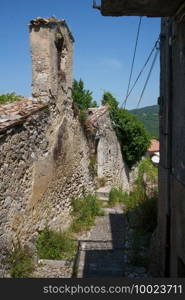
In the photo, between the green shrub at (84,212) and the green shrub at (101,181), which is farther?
the green shrub at (101,181)

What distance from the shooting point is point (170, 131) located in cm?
460

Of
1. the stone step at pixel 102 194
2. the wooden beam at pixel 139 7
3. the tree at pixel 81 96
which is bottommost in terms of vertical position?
the stone step at pixel 102 194

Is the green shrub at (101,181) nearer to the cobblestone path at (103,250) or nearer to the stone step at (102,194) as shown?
the stone step at (102,194)

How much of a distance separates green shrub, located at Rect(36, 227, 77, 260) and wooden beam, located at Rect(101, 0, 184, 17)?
4683 mm

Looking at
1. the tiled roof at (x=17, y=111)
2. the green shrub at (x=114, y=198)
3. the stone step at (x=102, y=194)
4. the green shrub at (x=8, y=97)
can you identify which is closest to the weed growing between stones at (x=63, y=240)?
the green shrub at (x=114, y=198)

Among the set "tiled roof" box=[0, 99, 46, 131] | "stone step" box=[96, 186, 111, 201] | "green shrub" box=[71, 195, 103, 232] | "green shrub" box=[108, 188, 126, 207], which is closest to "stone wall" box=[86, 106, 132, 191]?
"stone step" box=[96, 186, 111, 201]

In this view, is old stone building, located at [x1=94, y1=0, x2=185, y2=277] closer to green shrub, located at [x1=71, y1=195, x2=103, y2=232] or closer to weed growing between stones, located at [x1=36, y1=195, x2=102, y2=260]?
weed growing between stones, located at [x1=36, y1=195, x2=102, y2=260]

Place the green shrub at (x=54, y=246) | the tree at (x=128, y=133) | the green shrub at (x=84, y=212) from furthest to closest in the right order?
the tree at (x=128, y=133)
the green shrub at (x=84, y=212)
the green shrub at (x=54, y=246)

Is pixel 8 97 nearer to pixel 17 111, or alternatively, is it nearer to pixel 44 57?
pixel 44 57

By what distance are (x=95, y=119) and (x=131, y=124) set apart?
12.0ft

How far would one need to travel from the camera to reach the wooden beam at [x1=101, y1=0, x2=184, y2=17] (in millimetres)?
3244

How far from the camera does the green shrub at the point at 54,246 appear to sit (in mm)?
6207

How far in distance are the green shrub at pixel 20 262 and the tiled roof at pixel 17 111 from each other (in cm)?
223

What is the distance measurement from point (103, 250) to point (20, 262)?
1.93 meters
